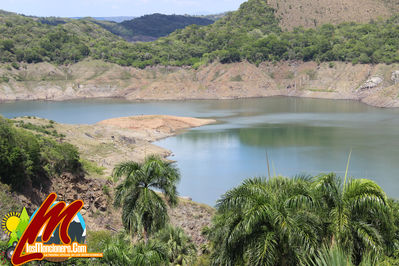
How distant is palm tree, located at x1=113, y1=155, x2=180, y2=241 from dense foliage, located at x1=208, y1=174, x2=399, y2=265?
506 centimetres

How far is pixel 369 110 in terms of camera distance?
12700cm

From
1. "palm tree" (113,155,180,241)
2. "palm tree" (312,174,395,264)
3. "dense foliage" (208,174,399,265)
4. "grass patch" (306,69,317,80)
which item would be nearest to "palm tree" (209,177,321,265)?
"dense foliage" (208,174,399,265)

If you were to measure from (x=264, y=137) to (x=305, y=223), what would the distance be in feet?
250

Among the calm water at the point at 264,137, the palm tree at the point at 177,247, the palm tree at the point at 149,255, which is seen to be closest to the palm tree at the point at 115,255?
the palm tree at the point at 149,255

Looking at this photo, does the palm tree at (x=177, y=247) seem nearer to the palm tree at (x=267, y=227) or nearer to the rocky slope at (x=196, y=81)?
the palm tree at (x=267, y=227)

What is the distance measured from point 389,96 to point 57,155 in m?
116

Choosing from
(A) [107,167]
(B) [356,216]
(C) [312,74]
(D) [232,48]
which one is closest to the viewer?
(B) [356,216]

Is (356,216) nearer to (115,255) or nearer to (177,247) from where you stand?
(115,255)

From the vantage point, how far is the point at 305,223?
13602mm

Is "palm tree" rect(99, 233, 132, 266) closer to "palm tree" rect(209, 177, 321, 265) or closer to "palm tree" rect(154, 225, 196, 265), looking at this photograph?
"palm tree" rect(209, 177, 321, 265)

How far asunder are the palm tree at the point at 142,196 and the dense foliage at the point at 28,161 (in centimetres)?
1501

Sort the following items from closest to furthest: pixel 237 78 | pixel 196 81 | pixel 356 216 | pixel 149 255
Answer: pixel 356 216 → pixel 149 255 → pixel 237 78 → pixel 196 81

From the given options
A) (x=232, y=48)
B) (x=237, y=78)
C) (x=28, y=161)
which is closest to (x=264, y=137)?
(x=28, y=161)

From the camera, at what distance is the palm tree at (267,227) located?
13.1 meters
